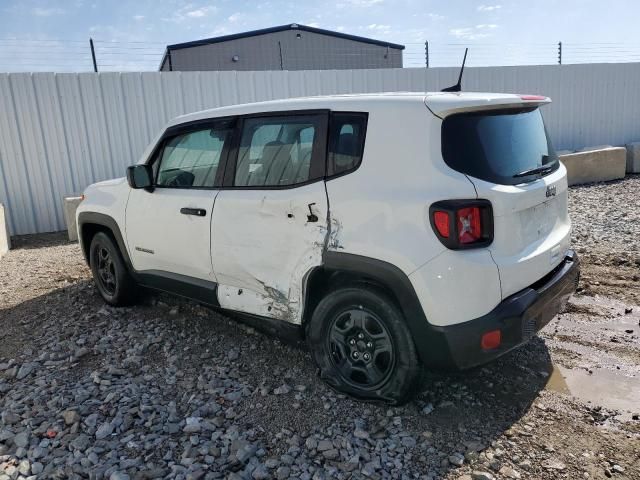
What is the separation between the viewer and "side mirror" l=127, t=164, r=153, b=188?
4414mm

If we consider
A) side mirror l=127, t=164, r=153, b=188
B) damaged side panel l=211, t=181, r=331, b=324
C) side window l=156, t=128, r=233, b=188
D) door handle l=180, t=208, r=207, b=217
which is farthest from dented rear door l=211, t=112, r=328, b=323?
side mirror l=127, t=164, r=153, b=188

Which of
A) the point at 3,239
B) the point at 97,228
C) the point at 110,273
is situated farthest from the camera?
the point at 3,239

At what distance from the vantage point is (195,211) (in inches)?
157

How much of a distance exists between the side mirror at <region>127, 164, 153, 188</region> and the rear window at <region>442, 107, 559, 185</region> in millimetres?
2601

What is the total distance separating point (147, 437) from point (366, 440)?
1269mm

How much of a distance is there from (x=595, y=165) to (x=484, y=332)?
9922mm

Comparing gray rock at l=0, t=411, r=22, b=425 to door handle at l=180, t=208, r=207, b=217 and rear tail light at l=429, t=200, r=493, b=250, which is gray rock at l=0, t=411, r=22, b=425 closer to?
door handle at l=180, t=208, r=207, b=217

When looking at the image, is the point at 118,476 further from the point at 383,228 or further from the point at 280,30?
the point at 280,30

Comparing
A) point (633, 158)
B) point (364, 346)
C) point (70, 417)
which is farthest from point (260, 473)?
point (633, 158)

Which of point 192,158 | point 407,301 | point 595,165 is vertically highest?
point 192,158

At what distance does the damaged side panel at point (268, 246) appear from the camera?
10.8 feet

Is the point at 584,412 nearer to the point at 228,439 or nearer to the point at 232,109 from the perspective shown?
the point at 228,439

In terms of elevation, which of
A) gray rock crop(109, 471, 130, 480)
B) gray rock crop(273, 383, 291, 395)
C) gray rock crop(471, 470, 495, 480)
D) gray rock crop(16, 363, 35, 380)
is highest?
gray rock crop(16, 363, 35, 380)

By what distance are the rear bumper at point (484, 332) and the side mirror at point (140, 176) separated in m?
2.69
